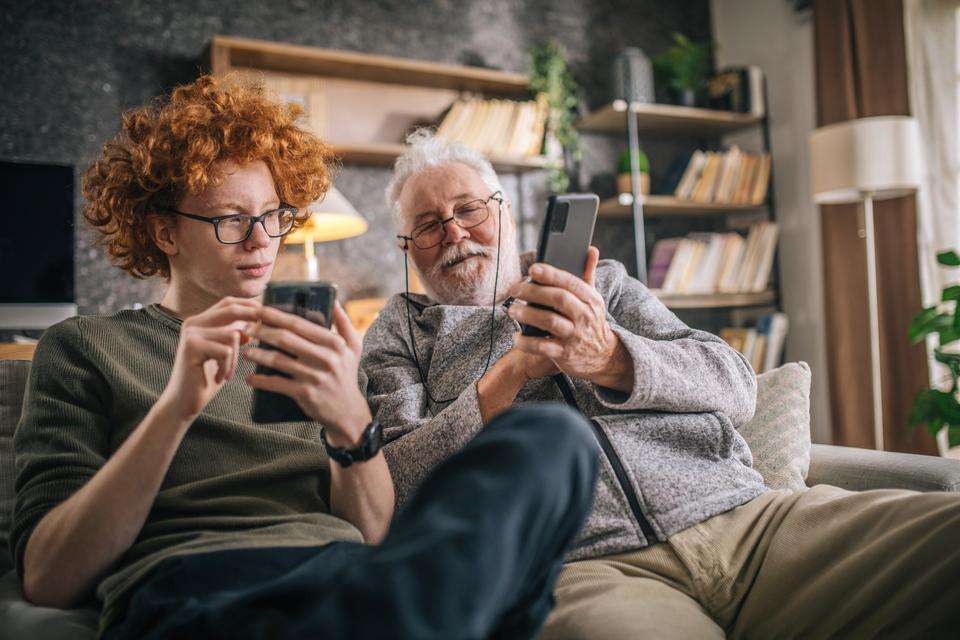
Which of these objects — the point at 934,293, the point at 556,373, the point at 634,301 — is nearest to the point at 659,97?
the point at 934,293

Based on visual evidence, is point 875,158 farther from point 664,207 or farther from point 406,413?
point 406,413

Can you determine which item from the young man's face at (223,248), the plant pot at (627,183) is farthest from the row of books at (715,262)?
the young man's face at (223,248)

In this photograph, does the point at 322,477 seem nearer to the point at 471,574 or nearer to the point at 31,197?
the point at 471,574

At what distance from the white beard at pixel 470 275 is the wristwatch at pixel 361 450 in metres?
0.54

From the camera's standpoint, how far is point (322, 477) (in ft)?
3.55

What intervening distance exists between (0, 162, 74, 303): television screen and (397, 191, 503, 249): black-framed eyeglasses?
156 centimetres

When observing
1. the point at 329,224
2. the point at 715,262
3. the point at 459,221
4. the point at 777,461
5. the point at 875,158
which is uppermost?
the point at 875,158

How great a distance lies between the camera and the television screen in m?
2.40

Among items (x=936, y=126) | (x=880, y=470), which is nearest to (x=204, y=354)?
(x=880, y=470)

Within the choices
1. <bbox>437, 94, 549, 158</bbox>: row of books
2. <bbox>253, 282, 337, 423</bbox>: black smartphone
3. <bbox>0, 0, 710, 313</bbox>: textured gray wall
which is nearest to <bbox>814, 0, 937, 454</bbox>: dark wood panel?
<bbox>0, 0, 710, 313</bbox>: textured gray wall

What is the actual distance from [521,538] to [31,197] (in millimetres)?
2496

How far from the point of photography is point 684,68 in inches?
138

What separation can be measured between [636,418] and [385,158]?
2138 millimetres

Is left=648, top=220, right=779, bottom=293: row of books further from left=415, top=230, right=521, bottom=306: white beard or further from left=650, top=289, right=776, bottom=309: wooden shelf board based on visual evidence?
left=415, top=230, right=521, bottom=306: white beard
